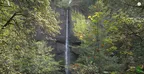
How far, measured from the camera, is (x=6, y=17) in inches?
231

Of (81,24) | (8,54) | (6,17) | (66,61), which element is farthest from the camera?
(66,61)

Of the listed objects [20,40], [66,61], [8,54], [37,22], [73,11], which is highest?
[73,11]

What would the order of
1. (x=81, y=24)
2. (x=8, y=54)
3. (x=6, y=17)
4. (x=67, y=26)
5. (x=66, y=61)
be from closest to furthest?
(x=8, y=54)
(x=6, y=17)
(x=81, y=24)
(x=66, y=61)
(x=67, y=26)

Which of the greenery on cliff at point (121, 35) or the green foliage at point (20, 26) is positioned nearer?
the green foliage at point (20, 26)

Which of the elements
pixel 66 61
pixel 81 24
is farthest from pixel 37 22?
pixel 66 61

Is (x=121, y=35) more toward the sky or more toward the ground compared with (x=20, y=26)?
more toward the ground

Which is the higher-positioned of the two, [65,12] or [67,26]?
[65,12]

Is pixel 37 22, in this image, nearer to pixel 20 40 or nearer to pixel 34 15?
pixel 34 15

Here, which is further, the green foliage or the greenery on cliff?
the greenery on cliff

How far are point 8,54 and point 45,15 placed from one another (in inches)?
67.7

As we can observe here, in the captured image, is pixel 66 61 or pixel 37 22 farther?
pixel 66 61

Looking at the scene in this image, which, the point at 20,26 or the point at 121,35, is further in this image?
the point at 121,35

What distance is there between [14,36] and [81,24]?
11.0 metres

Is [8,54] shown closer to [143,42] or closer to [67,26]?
[143,42]
